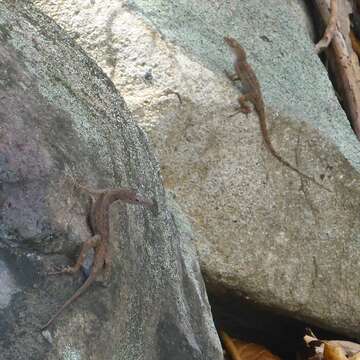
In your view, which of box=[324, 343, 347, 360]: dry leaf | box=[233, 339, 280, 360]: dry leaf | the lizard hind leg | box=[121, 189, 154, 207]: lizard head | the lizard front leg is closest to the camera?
the lizard hind leg

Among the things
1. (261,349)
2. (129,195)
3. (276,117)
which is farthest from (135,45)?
(261,349)

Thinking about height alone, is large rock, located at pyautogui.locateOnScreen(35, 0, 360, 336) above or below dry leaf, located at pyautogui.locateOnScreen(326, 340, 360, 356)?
above

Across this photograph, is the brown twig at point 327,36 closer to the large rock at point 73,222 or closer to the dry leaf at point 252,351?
the dry leaf at point 252,351

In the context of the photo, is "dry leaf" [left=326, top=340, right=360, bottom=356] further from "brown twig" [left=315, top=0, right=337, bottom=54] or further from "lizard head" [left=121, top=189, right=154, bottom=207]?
"brown twig" [left=315, top=0, right=337, bottom=54]

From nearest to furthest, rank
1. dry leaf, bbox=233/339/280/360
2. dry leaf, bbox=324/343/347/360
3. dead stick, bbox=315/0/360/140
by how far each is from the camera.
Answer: dry leaf, bbox=324/343/347/360 → dry leaf, bbox=233/339/280/360 → dead stick, bbox=315/0/360/140

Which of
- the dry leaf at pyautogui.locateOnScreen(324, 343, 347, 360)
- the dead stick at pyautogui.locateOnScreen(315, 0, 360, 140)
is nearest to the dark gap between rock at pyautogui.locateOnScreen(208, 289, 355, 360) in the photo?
the dry leaf at pyautogui.locateOnScreen(324, 343, 347, 360)

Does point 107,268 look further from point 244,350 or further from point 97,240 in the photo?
point 244,350

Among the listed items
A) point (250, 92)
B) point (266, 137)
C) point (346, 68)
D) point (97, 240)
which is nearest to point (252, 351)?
point (266, 137)
